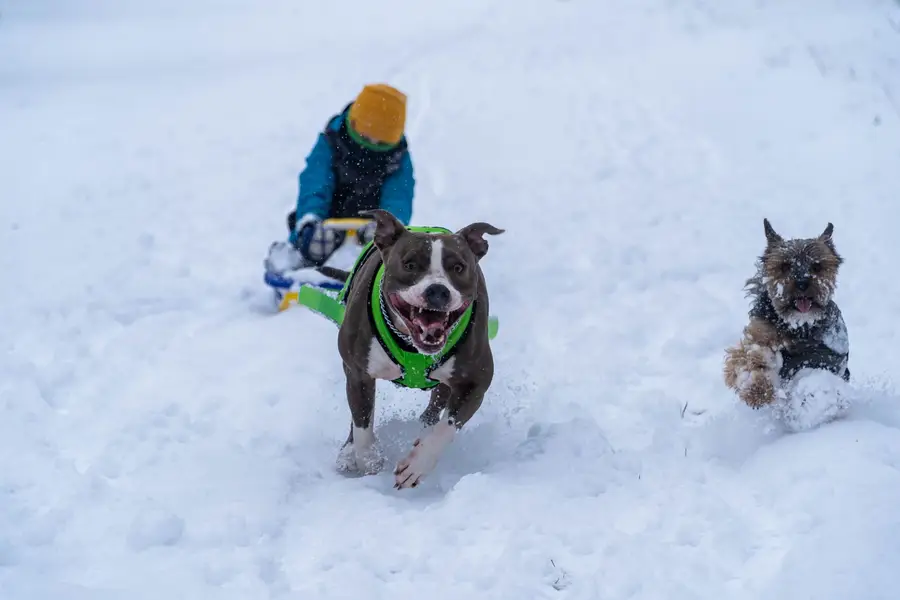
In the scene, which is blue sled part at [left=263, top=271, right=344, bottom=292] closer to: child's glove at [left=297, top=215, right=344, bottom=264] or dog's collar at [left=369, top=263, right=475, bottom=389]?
child's glove at [left=297, top=215, right=344, bottom=264]

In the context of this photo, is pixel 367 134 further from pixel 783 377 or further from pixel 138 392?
pixel 783 377

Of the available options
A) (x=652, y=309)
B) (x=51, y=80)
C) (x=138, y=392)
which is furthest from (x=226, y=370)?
(x=51, y=80)

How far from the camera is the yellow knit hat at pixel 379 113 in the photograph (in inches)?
249

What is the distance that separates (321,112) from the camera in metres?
12.6

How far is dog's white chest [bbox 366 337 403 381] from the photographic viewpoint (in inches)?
158

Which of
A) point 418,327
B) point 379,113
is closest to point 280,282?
point 379,113

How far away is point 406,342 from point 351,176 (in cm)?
311

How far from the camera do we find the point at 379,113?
6352 millimetres

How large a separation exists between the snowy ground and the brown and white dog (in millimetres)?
237

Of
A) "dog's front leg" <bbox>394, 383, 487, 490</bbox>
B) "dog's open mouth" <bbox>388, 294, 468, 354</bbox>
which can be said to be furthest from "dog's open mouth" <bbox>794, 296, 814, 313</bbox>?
"dog's open mouth" <bbox>388, 294, 468, 354</bbox>

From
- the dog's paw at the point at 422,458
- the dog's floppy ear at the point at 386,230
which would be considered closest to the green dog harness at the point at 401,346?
the dog's floppy ear at the point at 386,230

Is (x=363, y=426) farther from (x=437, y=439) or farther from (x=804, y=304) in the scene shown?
(x=804, y=304)

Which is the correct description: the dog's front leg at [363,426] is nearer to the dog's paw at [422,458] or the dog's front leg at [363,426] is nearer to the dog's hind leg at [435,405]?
the dog's paw at [422,458]

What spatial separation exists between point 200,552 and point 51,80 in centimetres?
1385
